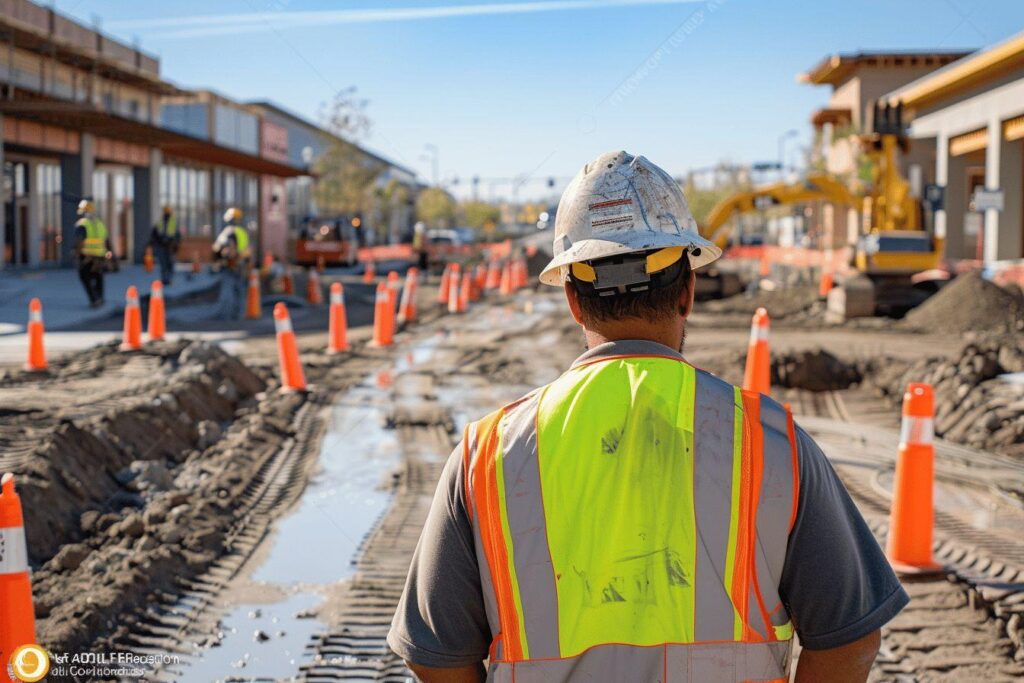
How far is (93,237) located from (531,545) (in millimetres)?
20848

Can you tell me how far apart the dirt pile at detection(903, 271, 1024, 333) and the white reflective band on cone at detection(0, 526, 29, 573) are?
19.6 metres

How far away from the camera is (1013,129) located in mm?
35562

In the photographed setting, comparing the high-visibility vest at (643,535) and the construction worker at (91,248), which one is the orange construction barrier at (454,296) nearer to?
the construction worker at (91,248)

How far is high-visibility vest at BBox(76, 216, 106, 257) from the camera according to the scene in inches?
842

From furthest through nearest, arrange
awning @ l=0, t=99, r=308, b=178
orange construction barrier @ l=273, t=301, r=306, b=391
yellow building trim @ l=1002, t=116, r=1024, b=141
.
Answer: yellow building trim @ l=1002, t=116, r=1024, b=141 < awning @ l=0, t=99, r=308, b=178 < orange construction barrier @ l=273, t=301, r=306, b=391

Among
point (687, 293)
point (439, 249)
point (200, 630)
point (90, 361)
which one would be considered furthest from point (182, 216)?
point (687, 293)

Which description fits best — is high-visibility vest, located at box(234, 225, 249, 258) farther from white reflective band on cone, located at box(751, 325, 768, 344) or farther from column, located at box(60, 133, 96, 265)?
column, located at box(60, 133, 96, 265)

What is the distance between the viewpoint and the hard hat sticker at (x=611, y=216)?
2.41 meters

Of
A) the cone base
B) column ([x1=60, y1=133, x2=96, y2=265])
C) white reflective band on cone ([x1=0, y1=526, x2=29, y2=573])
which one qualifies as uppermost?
column ([x1=60, y1=133, x2=96, y2=265])

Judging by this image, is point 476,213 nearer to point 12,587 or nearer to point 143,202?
point 143,202

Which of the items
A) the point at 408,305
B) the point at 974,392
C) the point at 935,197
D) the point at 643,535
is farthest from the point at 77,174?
the point at 643,535

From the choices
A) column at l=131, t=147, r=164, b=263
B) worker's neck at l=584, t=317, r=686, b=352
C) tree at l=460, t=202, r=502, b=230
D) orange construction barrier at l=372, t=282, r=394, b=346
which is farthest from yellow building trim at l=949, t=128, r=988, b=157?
tree at l=460, t=202, r=502, b=230

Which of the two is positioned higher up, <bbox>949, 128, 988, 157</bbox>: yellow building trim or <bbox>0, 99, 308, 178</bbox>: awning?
<bbox>949, 128, 988, 157</bbox>: yellow building trim

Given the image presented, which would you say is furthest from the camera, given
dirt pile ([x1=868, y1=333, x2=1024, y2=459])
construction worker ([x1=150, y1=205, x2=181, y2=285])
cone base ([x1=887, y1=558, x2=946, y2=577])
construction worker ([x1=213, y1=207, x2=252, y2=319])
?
construction worker ([x1=150, y1=205, x2=181, y2=285])
